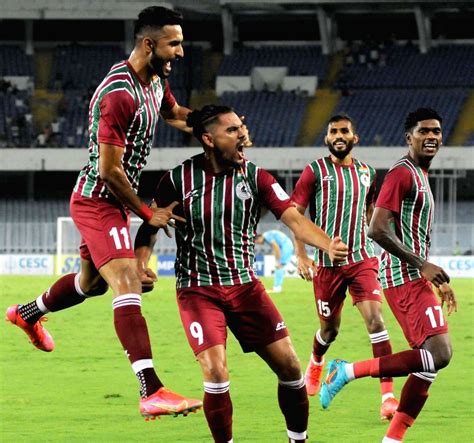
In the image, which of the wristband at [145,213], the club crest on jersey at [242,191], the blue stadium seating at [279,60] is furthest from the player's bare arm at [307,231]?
the blue stadium seating at [279,60]

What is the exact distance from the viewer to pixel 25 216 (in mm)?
50250

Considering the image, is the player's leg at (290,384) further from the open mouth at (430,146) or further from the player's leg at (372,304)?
the player's leg at (372,304)

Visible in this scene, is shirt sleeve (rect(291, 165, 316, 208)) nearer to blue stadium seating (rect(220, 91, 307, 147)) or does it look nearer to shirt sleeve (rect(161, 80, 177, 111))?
shirt sleeve (rect(161, 80, 177, 111))

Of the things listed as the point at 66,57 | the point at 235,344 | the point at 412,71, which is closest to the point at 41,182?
the point at 66,57

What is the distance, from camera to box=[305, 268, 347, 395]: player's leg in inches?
493

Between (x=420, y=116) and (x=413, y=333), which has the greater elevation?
(x=420, y=116)

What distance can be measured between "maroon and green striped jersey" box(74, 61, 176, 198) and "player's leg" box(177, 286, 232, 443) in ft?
3.30

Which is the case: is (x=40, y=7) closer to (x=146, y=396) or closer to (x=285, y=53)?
(x=285, y=53)

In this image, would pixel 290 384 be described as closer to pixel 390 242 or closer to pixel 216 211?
pixel 216 211

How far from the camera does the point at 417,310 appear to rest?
9328 mm

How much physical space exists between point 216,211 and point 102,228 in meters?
0.86

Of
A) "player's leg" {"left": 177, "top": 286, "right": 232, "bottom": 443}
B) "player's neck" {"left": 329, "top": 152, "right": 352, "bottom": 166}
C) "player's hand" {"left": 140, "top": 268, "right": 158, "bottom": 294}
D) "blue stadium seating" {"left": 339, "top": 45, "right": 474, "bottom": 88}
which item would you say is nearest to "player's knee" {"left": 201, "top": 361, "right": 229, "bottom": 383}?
"player's leg" {"left": 177, "top": 286, "right": 232, "bottom": 443}

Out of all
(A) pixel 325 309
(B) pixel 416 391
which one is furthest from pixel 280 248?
(B) pixel 416 391

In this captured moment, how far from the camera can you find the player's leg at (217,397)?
808 cm
